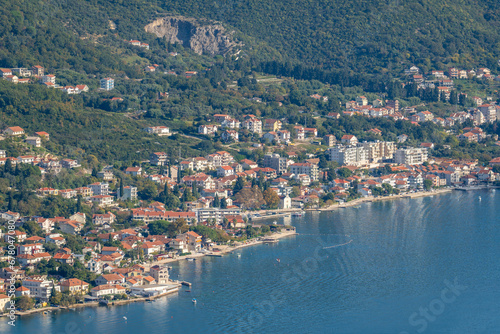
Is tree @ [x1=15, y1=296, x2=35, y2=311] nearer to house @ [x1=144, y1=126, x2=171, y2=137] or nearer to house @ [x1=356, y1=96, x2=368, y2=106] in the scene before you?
house @ [x1=144, y1=126, x2=171, y2=137]

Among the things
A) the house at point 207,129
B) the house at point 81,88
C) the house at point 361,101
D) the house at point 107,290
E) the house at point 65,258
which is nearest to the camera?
the house at point 107,290

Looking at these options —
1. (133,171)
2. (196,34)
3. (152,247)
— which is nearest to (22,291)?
(152,247)

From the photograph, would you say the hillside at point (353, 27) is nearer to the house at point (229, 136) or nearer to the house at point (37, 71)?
the house at point (37, 71)

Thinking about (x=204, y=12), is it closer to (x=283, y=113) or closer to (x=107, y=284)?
(x=283, y=113)

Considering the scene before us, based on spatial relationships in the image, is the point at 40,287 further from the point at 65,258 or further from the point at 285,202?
the point at 285,202

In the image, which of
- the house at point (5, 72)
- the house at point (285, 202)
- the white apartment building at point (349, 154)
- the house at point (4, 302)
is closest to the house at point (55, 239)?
the house at point (4, 302)

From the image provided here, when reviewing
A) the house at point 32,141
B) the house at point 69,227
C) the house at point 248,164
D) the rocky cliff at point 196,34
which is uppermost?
the rocky cliff at point 196,34

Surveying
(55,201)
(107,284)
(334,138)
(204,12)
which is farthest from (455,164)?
(204,12)
